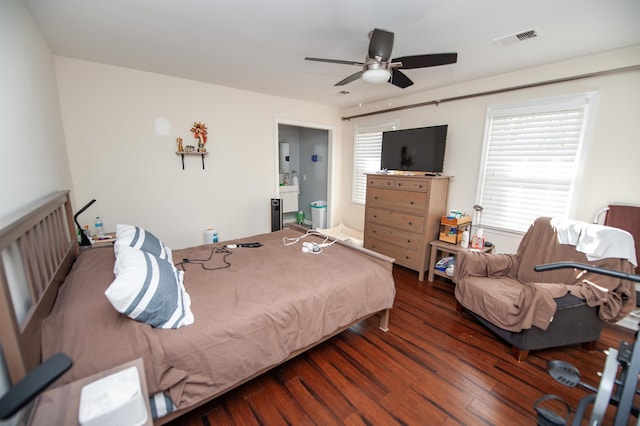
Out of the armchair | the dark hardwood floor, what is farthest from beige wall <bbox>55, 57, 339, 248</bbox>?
the armchair

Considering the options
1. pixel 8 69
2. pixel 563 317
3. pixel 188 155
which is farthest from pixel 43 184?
pixel 563 317

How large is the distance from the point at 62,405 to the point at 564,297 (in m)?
2.88

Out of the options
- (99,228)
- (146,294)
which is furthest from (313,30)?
(99,228)

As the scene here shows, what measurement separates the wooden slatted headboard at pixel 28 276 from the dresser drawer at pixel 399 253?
3.36 m

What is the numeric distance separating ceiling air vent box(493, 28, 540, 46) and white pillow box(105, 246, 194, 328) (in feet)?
10.2

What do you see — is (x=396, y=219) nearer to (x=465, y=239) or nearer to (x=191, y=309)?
(x=465, y=239)

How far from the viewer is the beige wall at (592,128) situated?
89.6 inches

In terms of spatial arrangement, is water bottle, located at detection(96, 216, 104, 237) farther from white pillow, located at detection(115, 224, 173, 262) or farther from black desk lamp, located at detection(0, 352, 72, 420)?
black desk lamp, located at detection(0, 352, 72, 420)

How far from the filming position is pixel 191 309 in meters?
1.49

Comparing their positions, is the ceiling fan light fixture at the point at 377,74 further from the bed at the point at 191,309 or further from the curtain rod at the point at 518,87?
the curtain rod at the point at 518,87

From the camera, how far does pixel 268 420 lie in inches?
59.1

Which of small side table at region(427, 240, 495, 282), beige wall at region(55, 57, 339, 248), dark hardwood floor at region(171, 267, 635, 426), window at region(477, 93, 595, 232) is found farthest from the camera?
small side table at region(427, 240, 495, 282)

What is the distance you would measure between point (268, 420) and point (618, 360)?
1.80 metres

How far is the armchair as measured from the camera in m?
1.84
